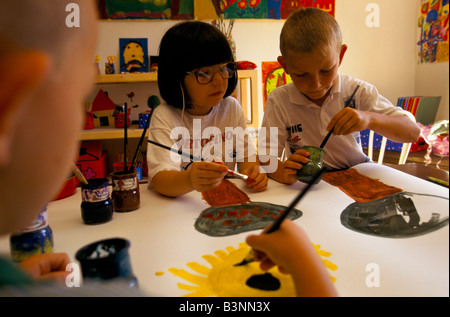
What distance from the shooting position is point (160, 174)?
0.76m

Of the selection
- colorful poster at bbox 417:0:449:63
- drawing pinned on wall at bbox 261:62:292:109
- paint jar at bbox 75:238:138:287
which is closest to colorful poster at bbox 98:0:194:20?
drawing pinned on wall at bbox 261:62:292:109

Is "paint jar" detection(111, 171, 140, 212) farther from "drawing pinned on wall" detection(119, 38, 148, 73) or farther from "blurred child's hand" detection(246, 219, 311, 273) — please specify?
"drawing pinned on wall" detection(119, 38, 148, 73)

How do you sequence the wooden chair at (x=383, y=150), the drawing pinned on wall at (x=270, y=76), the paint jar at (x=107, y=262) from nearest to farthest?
1. the paint jar at (x=107, y=262)
2. the wooden chair at (x=383, y=150)
3. the drawing pinned on wall at (x=270, y=76)

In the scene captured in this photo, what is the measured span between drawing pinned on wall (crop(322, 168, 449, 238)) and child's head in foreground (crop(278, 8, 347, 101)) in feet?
0.97

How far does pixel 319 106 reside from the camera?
95cm

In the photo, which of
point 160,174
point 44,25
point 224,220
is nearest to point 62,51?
point 44,25

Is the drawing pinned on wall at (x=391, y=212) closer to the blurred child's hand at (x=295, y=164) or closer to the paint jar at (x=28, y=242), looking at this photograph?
the blurred child's hand at (x=295, y=164)

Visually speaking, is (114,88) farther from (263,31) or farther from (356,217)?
(356,217)

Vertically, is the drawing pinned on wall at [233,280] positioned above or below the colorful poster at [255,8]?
below

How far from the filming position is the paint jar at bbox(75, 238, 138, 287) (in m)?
0.30

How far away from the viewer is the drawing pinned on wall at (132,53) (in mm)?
1803

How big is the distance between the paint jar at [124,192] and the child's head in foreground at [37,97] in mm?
376

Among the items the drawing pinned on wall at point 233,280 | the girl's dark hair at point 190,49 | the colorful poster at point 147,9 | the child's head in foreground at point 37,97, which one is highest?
the colorful poster at point 147,9
